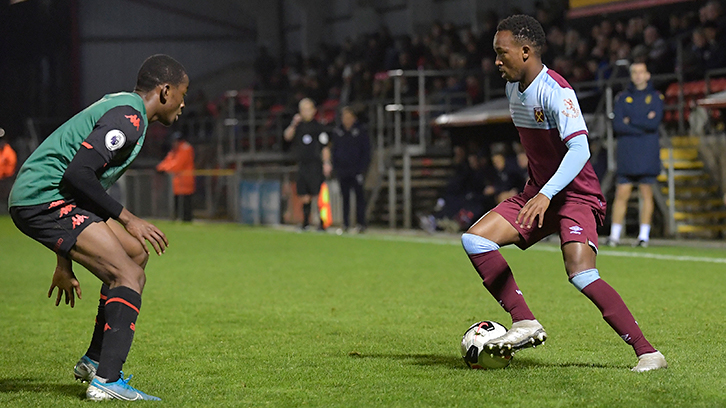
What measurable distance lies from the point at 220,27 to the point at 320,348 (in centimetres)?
3036

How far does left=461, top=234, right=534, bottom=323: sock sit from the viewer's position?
5.83 m

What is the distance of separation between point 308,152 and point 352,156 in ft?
2.60

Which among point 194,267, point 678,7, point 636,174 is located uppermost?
point 678,7

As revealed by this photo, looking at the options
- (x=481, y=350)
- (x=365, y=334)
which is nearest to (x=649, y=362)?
(x=481, y=350)

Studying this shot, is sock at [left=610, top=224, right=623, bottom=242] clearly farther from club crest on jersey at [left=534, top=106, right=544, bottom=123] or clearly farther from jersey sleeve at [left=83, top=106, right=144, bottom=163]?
jersey sleeve at [left=83, top=106, right=144, bottom=163]

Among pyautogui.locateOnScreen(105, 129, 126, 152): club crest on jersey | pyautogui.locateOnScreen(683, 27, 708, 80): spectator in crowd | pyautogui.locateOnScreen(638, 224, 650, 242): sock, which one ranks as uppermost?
pyautogui.locateOnScreen(683, 27, 708, 80): spectator in crowd

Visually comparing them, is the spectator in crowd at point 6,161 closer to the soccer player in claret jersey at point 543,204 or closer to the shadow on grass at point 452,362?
the shadow on grass at point 452,362

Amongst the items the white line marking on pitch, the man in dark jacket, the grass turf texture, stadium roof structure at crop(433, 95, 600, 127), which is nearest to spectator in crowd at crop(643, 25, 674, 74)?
stadium roof structure at crop(433, 95, 600, 127)

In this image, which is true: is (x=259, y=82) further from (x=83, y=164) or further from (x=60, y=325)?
(x=83, y=164)

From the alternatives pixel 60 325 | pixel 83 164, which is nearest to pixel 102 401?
pixel 83 164

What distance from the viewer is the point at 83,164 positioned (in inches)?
189

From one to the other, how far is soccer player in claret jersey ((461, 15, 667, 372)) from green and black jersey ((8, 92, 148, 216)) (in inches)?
77.2

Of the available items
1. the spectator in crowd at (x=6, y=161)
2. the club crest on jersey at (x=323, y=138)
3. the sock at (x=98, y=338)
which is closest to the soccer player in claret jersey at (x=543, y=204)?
the sock at (x=98, y=338)

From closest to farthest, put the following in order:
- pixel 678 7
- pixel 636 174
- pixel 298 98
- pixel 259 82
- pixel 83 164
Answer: pixel 83 164 → pixel 636 174 → pixel 678 7 → pixel 298 98 → pixel 259 82
